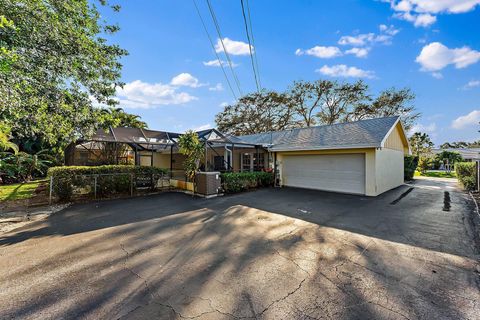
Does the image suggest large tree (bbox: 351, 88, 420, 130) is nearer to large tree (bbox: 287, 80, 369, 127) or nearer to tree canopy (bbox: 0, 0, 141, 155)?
large tree (bbox: 287, 80, 369, 127)

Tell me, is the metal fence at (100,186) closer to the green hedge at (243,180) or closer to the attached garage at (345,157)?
A: the green hedge at (243,180)

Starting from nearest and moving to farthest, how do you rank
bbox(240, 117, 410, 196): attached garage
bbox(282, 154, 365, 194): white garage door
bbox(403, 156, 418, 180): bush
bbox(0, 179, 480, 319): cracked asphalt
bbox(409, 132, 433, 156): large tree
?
1. bbox(0, 179, 480, 319): cracked asphalt
2. bbox(240, 117, 410, 196): attached garage
3. bbox(282, 154, 365, 194): white garage door
4. bbox(403, 156, 418, 180): bush
5. bbox(409, 132, 433, 156): large tree

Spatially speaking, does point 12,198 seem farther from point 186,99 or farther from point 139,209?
point 186,99

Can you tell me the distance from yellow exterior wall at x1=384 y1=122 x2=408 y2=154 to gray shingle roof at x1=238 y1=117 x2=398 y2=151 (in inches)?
Answer: 43.6

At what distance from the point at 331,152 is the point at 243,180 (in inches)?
203

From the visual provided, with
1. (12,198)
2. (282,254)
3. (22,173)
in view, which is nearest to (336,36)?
(282,254)

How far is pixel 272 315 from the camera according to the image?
244 cm

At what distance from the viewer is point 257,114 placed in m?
28.4

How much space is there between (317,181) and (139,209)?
30.8 ft

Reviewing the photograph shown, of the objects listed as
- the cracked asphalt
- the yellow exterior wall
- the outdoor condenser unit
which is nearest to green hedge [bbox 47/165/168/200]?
the cracked asphalt

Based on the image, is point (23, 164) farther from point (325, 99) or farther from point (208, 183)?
point (325, 99)

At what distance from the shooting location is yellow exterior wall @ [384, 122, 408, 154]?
12.1 metres

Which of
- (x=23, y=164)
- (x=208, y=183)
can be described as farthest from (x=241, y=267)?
(x=23, y=164)

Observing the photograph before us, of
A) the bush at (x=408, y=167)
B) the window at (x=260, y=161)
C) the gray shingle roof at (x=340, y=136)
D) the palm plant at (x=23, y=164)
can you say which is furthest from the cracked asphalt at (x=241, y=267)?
the palm plant at (x=23, y=164)
